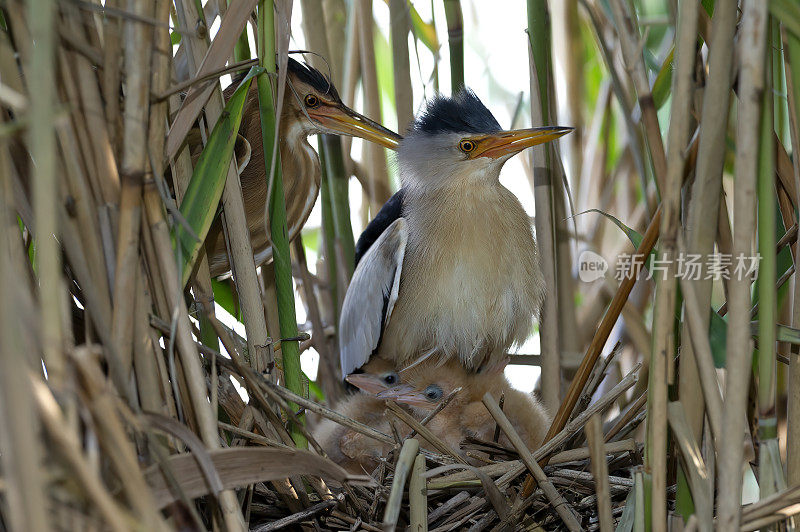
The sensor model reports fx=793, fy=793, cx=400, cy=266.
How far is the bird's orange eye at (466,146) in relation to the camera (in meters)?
1.55

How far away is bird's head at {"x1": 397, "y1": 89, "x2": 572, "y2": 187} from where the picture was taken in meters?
1.54

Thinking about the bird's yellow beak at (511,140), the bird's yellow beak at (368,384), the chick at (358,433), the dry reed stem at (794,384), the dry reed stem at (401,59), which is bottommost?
the chick at (358,433)

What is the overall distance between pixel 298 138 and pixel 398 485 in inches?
43.3

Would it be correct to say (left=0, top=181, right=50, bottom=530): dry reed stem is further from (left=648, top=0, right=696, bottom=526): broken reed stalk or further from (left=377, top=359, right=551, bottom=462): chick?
(left=377, top=359, right=551, bottom=462): chick

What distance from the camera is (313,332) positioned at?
1.65 metres

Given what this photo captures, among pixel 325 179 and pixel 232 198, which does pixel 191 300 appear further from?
pixel 325 179

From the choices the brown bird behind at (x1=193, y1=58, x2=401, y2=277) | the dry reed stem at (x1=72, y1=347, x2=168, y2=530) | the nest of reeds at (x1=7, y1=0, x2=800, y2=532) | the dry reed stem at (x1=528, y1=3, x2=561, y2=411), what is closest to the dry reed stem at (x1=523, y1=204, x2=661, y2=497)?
the nest of reeds at (x1=7, y1=0, x2=800, y2=532)

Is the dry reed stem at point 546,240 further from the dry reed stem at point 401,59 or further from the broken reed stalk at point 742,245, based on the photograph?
the broken reed stalk at point 742,245

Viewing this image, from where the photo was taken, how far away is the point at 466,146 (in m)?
1.56

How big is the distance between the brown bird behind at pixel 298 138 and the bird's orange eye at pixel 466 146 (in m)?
0.18

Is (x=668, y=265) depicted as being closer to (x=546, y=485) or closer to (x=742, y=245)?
(x=742, y=245)

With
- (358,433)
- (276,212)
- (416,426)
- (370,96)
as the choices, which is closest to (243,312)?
(276,212)

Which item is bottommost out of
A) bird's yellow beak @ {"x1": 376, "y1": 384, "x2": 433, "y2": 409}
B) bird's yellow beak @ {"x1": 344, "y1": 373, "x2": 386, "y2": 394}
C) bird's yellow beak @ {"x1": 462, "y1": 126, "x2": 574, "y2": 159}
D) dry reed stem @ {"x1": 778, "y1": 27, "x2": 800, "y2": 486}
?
bird's yellow beak @ {"x1": 376, "y1": 384, "x2": 433, "y2": 409}

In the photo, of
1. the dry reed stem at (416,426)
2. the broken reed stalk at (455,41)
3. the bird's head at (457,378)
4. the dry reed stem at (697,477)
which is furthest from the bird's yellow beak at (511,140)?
the dry reed stem at (697,477)
